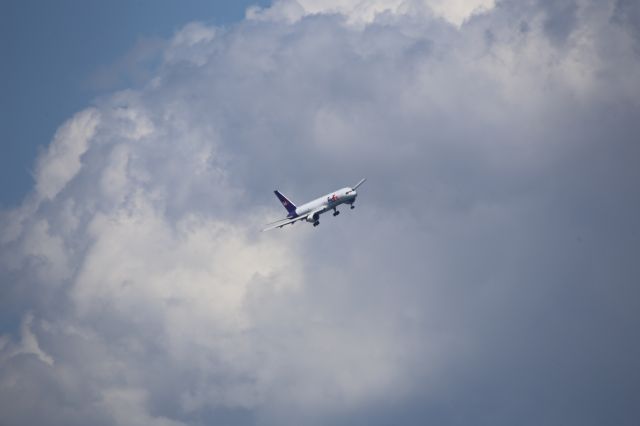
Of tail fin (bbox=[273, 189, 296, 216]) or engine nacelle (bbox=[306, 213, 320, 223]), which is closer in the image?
engine nacelle (bbox=[306, 213, 320, 223])

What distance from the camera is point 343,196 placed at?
182375 millimetres

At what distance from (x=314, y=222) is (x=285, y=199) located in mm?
9504

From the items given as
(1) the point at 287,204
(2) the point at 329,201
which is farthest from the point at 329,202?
(1) the point at 287,204

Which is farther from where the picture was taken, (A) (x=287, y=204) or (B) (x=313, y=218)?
(A) (x=287, y=204)

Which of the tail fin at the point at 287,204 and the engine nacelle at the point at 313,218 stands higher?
the tail fin at the point at 287,204

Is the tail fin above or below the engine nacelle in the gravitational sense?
above

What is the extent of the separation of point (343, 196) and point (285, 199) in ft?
47.5

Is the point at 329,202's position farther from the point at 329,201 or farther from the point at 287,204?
the point at 287,204

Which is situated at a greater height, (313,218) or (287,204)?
(287,204)

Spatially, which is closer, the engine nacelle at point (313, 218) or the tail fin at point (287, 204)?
the engine nacelle at point (313, 218)

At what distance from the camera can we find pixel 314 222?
18400cm

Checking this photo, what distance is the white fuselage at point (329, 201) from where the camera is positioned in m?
182

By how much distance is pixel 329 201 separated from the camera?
7165 inches

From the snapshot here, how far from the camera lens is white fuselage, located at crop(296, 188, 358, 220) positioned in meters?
182
